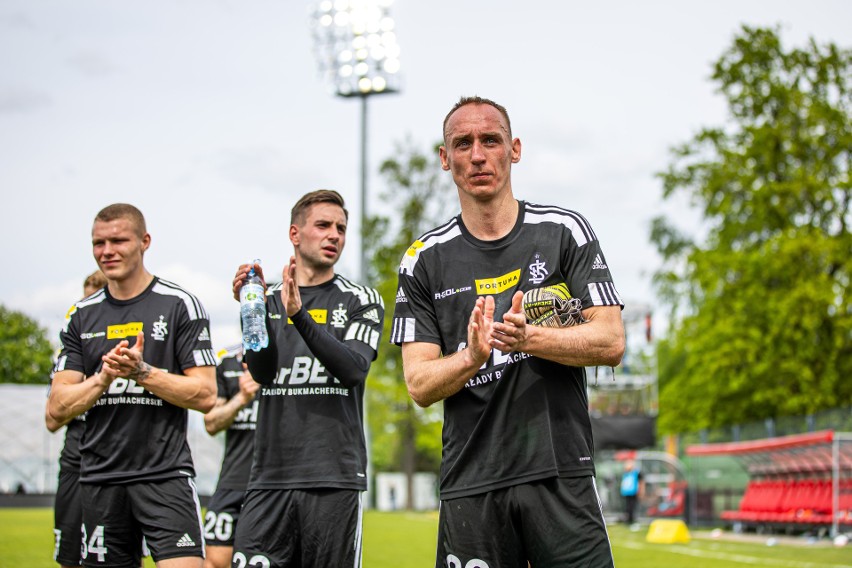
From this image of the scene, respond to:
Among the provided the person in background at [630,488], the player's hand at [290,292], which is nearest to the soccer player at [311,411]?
the player's hand at [290,292]

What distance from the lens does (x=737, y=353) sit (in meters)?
39.1

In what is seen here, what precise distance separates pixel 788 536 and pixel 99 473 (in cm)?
2053

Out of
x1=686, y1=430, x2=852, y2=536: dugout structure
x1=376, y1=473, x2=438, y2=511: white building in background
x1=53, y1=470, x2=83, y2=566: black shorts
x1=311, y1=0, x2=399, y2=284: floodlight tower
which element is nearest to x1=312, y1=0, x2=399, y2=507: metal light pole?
x1=311, y1=0, x2=399, y2=284: floodlight tower

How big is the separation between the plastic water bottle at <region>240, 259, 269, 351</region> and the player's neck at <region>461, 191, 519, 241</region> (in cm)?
188

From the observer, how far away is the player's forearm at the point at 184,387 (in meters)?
6.75

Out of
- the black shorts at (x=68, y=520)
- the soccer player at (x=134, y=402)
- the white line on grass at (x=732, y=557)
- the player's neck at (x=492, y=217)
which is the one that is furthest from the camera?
the white line on grass at (x=732, y=557)

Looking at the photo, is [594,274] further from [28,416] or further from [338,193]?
[28,416]

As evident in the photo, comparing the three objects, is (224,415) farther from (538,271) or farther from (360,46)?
(360,46)

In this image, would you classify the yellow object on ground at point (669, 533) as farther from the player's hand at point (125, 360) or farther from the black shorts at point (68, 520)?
the player's hand at point (125, 360)

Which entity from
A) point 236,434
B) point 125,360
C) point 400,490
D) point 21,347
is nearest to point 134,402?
point 125,360

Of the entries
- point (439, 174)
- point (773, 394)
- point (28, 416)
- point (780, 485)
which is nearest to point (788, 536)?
point (780, 485)

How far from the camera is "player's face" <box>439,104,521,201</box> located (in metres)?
4.73

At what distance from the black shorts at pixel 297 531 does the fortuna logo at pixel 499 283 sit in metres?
2.32

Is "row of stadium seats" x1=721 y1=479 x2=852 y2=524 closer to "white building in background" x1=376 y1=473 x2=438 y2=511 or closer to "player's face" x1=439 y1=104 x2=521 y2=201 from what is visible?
"player's face" x1=439 y1=104 x2=521 y2=201
